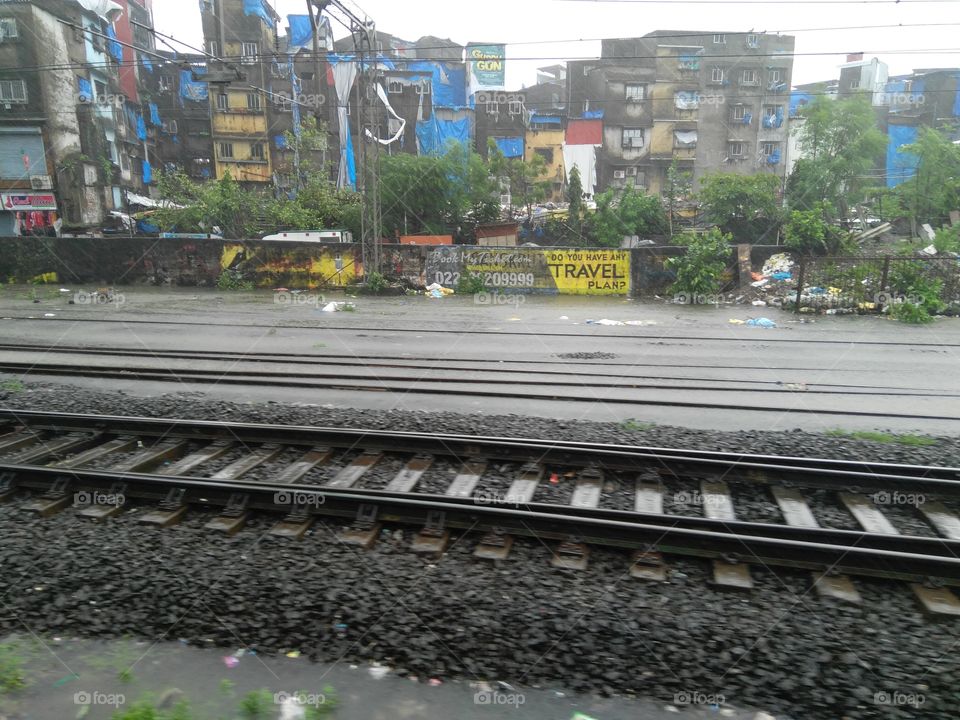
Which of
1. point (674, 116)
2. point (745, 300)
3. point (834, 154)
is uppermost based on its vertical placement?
point (674, 116)

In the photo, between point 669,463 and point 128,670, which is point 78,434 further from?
point 669,463

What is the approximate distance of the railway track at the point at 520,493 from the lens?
4777 millimetres

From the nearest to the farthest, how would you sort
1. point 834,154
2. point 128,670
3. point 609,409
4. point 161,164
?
point 128,670
point 609,409
point 834,154
point 161,164

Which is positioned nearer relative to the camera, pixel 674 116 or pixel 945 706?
pixel 945 706

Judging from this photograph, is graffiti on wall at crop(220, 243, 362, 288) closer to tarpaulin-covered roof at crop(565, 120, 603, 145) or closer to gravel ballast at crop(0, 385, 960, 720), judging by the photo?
gravel ballast at crop(0, 385, 960, 720)

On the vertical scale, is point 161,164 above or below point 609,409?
above

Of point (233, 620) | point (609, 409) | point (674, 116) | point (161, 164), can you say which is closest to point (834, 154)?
point (674, 116)

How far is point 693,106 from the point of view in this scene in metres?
55.5

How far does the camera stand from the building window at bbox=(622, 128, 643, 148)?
56344 millimetres

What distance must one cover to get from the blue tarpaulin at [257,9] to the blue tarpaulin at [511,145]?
21877 mm

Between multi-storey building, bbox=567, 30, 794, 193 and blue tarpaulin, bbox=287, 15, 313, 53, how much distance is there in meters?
23.0

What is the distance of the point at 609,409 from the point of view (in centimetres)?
912

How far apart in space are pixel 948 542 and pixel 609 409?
4.74 m

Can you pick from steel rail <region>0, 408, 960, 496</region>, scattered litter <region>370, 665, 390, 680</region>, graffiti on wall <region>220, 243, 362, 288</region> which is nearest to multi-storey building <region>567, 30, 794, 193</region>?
graffiti on wall <region>220, 243, 362, 288</region>
